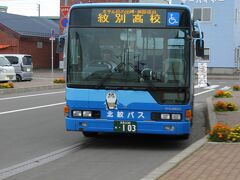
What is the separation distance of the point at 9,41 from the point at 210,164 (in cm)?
4719

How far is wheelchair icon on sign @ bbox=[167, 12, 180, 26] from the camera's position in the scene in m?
10.2

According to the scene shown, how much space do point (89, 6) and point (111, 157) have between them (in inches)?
121

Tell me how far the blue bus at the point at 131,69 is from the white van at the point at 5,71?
20016mm

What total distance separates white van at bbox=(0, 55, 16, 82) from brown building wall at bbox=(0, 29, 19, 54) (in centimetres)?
2211

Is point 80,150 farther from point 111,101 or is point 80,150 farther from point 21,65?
point 21,65

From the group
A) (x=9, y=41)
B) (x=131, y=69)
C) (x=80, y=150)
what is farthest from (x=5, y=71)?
(x=9, y=41)

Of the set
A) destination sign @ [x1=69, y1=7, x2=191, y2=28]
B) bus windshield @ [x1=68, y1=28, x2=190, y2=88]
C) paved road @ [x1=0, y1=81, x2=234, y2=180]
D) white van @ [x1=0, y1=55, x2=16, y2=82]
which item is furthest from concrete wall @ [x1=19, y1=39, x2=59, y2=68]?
bus windshield @ [x1=68, y1=28, x2=190, y2=88]

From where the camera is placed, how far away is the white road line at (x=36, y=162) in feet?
27.2

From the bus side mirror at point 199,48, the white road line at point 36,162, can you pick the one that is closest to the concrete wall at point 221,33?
the bus side mirror at point 199,48

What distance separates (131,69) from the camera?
10.1 metres

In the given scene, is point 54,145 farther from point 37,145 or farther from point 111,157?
point 111,157

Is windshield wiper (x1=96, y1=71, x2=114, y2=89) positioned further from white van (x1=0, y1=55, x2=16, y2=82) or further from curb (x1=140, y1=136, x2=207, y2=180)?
white van (x1=0, y1=55, x2=16, y2=82)

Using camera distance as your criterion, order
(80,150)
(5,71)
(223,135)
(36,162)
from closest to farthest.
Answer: (36,162) < (223,135) < (80,150) < (5,71)

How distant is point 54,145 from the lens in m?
11.1
